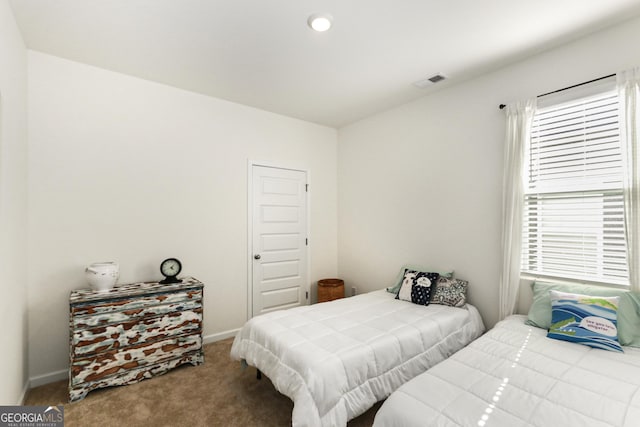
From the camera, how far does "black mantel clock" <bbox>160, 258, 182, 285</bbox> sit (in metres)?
2.93

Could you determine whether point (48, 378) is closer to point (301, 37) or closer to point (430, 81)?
point (301, 37)

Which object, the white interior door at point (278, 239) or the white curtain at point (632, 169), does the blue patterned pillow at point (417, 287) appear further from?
the white interior door at point (278, 239)

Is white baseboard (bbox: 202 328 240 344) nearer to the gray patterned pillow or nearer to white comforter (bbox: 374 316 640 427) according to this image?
the gray patterned pillow

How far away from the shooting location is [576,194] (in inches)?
93.3

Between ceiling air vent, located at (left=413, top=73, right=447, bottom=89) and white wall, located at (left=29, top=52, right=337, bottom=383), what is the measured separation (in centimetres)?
178

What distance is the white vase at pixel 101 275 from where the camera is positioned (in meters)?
2.52

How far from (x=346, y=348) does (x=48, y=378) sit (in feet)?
8.49

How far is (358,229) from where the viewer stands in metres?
4.27

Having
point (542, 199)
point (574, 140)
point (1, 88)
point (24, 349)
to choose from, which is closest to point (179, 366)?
point (24, 349)

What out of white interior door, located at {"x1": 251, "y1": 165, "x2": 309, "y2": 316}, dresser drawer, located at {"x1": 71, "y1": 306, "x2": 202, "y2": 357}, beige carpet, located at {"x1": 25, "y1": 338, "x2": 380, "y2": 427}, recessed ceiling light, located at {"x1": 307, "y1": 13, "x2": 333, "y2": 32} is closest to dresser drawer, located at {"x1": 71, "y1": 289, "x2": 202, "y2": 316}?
dresser drawer, located at {"x1": 71, "y1": 306, "x2": 202, "y2": 357}

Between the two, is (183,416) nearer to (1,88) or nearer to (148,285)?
(148,285)

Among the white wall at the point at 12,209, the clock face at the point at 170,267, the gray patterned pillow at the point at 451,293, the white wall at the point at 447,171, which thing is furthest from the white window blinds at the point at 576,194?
the white wall at the point at 12,209

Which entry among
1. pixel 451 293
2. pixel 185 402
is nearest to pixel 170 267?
pixel 185 402

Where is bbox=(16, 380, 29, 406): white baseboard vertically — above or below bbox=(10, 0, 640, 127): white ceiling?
below
